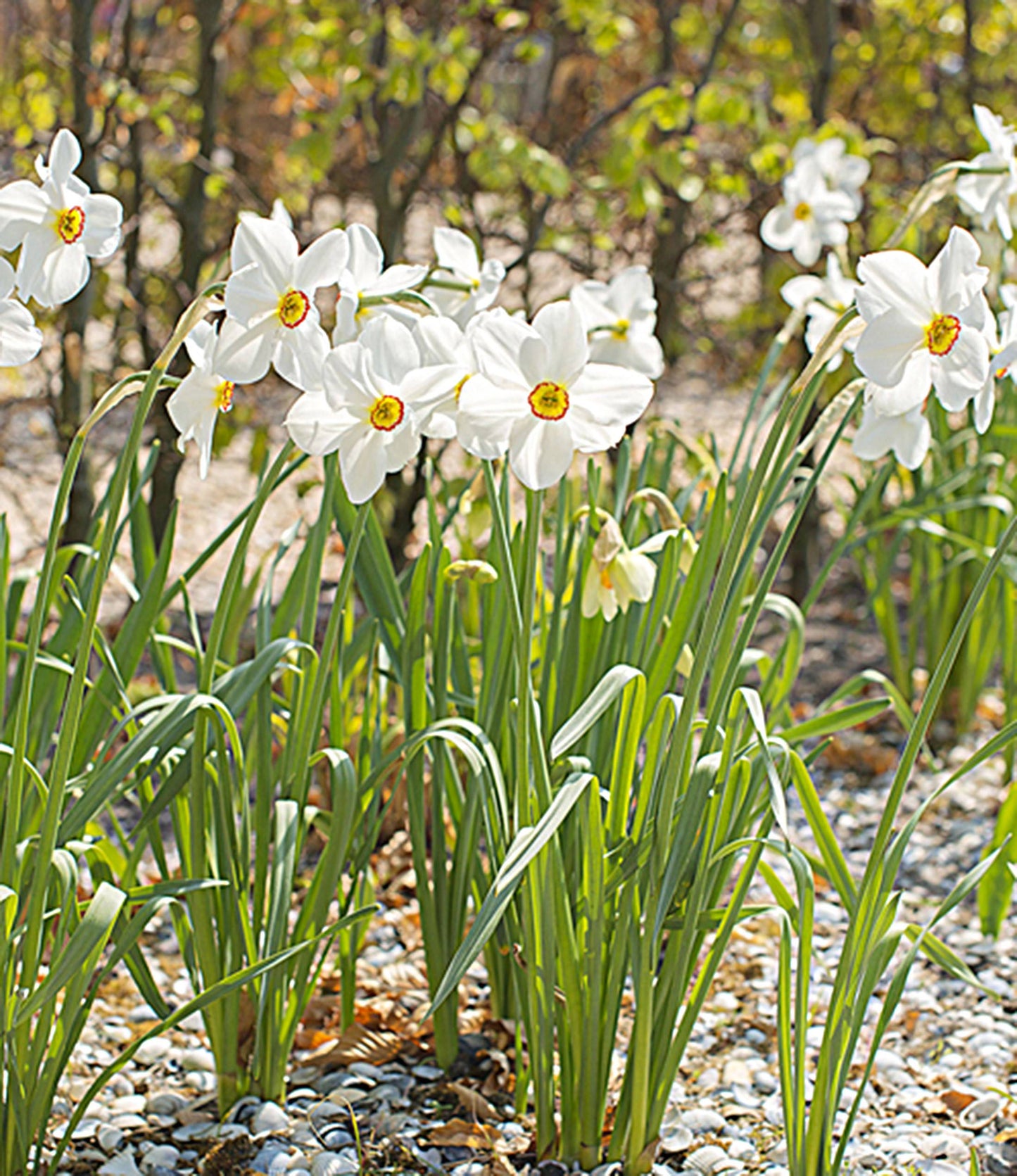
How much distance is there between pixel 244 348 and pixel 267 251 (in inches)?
3.4

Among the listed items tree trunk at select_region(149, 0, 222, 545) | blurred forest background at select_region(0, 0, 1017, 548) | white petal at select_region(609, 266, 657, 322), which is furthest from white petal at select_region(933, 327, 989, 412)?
tree trunk at select_region(149, 0, 222, 545)

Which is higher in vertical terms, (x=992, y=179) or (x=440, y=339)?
(x=992, y=179)

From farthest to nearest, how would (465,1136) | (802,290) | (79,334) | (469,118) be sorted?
(469,118)
(79,334)
(802,290)
(465,1136)

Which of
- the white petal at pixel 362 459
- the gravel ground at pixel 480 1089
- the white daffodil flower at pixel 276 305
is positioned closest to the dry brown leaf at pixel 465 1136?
the gravel ground at pixel 480 1089

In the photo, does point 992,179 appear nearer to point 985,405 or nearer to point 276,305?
point 985,405

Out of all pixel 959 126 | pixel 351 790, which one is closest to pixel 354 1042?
pixel 351 790

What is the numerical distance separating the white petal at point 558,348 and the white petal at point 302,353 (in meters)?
0.18

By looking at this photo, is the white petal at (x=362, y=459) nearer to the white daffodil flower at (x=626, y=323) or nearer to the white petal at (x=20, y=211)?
the white petal at (x=20, y=211)

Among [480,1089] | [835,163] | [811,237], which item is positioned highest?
[835,163]

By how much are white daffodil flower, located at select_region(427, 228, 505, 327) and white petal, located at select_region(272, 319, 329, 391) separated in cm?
36

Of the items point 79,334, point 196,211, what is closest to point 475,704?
point 79,334

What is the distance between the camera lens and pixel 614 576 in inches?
58.3

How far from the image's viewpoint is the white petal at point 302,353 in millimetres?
1169

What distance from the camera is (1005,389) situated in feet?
9.41
